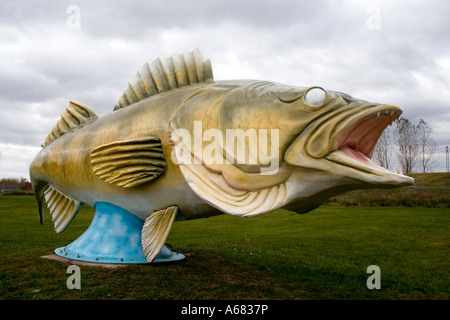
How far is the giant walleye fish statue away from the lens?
143 inches

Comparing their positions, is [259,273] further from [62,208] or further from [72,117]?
[72,117]

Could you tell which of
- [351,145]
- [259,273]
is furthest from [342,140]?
[259,273]

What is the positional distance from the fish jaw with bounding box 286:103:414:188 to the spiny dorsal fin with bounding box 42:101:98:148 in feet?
14.1

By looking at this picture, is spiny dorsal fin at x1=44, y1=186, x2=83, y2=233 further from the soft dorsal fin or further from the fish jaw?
the fish jaw

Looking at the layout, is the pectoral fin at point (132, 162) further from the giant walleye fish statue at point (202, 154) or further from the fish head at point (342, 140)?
the fish head at point (342, 140)

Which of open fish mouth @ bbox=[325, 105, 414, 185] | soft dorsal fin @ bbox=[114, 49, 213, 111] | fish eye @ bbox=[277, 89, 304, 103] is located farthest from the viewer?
soft dorsal fin @ bbox=[114, 49, 213, 111]

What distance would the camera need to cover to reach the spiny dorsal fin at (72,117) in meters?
6.75

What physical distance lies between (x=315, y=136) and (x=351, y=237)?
9.65 m

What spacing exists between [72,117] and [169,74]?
260 cm

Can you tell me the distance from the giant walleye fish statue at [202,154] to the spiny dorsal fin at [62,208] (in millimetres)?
275

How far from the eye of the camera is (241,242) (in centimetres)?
1040

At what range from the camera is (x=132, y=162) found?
4785 millimetres

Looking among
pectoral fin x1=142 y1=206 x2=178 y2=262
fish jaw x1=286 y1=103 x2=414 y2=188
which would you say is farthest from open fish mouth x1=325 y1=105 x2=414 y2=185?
pectoral fin x1=142 y1=206 x2=178 y2=262
